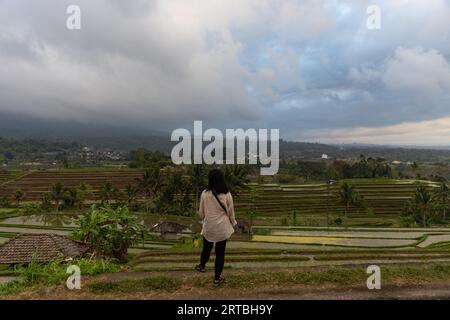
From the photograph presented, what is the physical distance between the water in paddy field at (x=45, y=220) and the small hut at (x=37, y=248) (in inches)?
650

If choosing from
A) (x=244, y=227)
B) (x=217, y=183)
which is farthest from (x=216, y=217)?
(x=244, y=227)

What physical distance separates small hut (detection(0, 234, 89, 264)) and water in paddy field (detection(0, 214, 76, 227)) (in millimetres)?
16509

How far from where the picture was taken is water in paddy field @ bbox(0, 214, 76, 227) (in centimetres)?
3778

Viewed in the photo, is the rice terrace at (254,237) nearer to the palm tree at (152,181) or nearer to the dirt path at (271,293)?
the dirt path at (271,293)

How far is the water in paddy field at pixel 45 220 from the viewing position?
3778 centimetres

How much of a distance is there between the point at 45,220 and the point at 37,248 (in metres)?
21.5

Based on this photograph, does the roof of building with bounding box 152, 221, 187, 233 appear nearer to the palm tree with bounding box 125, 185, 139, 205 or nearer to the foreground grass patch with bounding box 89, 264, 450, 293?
the palm tree with bounding box 125, 185, 139, 205

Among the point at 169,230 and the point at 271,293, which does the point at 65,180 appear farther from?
the point at 271,293

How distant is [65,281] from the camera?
5.94m

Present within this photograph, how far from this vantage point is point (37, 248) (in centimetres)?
1984

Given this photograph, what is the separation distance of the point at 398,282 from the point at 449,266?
1500 millimetres

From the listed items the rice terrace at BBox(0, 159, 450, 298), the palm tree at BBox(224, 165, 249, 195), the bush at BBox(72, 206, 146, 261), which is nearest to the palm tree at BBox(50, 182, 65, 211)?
the rice terrace at BBox(0, 159, 450, 298)

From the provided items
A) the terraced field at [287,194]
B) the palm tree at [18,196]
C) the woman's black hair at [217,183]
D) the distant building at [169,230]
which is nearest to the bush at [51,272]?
the woman's black hair at [217,183]
